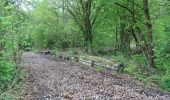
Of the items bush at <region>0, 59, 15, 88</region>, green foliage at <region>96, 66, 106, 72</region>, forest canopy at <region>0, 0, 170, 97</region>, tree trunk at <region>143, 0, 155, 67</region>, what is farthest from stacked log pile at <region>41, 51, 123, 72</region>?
bush at <region>0, 59, 15, 88</region>

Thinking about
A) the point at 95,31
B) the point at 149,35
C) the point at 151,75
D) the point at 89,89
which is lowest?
the point at 89,89

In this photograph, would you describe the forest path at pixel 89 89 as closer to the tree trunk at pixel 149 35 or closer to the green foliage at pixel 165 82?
the green foliage at pixel 165 82

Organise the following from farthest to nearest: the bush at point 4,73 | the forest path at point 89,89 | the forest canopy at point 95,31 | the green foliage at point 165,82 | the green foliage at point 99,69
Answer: the green foliage at point 99,69
the forest canopy at point 95,31
the green foliage at point 165,82
the bush at point 4,73
the forest path at point 89,89

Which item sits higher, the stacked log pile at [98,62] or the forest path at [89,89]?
the stacked log pile at [98,62]

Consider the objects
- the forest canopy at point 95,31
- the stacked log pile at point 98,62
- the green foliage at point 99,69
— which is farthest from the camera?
the green foliage at point 99,69

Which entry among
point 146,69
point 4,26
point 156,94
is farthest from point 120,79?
point 4,26

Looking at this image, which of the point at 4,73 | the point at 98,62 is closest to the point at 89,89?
the point at 4,73

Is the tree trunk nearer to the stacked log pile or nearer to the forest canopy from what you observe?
the forest canopy

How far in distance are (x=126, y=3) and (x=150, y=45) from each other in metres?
5.35

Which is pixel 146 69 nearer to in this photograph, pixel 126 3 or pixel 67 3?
pixel 126 3

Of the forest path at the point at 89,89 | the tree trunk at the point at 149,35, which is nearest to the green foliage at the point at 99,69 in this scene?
the forest path at the point at 89,89

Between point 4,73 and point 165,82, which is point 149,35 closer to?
point 165,82

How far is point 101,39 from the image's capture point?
136ft

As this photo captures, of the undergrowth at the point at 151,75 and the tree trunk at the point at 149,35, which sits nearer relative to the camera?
the undergrowth at the point at 151,75
